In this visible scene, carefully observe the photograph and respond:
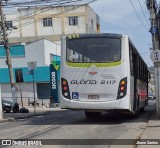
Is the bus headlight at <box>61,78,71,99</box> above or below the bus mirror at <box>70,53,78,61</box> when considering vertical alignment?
below

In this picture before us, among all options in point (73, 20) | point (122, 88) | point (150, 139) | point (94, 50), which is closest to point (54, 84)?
point (73, 20)

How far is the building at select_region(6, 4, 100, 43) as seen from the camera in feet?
205

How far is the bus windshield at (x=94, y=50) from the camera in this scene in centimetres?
1581

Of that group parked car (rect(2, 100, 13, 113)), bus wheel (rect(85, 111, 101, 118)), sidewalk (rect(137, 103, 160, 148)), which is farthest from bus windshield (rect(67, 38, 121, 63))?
parked car (rect(2, 100, 13, 113))

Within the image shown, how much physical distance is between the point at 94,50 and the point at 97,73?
892 millimetres

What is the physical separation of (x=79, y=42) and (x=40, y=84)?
107 ft

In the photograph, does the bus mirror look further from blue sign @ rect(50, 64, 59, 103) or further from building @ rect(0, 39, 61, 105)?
building @ rect(0, 39, 61, 105)

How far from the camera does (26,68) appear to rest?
4725cm

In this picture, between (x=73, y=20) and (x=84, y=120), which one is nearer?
(x=84, y=120)

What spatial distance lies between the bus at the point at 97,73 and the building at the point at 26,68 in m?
31.1

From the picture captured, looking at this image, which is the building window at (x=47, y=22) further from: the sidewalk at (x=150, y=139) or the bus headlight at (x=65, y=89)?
the sidewalk at (x=150, y=139)

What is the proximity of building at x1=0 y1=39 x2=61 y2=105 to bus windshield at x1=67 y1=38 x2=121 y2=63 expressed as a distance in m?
31.0

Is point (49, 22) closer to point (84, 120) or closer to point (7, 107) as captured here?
point (7, 107)

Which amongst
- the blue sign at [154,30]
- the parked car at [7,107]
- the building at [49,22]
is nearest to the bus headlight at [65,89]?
the blue sign at [154,30]
